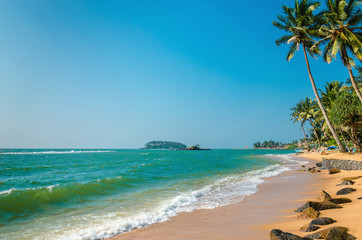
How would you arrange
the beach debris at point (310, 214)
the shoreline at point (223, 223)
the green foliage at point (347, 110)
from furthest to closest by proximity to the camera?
the green foliage at point (347, 110), the beach debris at point (310, 214), the shoreline at point (223, 223)

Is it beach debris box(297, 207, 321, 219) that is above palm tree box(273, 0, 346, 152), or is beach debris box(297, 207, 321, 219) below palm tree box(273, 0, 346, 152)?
below

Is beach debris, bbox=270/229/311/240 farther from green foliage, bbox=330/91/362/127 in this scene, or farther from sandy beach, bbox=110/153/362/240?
green foliage, bbox=330/91/362/127

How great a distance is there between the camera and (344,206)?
6.50 meters

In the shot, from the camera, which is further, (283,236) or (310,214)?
(310,214)

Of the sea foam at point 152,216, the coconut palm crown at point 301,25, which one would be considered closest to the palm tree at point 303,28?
the coconut palm crown at point 301,25

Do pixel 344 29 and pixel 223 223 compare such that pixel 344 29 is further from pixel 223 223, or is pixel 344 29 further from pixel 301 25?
pixel 223 223

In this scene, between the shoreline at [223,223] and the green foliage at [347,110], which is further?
the green foliage at [347,110]

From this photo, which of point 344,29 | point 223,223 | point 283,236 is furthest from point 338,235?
point 344,29

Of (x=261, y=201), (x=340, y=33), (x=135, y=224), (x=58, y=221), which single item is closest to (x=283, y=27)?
(x=340, y=33)

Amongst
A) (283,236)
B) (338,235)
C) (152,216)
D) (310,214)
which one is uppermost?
(338,235)

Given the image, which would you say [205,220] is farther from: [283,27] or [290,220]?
[283,27]

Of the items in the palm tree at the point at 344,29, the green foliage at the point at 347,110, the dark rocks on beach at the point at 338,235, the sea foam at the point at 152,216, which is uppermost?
the palm tree at the point at 344,29

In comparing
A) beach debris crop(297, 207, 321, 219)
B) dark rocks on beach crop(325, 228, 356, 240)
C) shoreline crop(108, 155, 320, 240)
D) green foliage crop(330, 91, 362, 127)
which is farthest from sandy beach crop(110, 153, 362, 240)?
green foliage crop(330, 91, 362, 127)

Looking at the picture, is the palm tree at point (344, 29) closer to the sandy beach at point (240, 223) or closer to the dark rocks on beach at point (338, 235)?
the sandy beach at point (240, 223)
